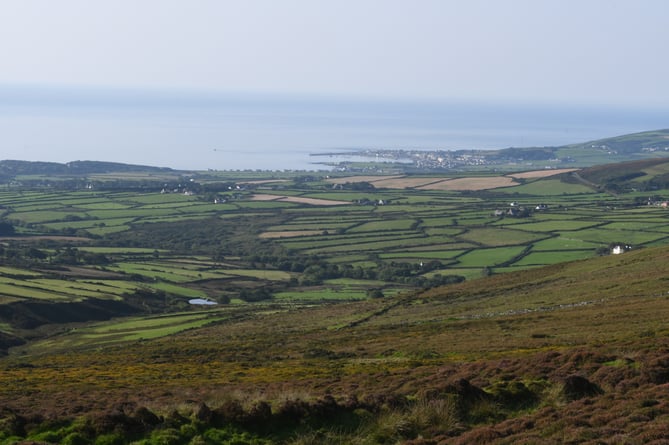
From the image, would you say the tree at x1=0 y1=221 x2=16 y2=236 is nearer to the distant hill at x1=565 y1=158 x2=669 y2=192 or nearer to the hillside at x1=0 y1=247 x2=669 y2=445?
the hillside at x1=0 y1=247 x2=669 y2=445

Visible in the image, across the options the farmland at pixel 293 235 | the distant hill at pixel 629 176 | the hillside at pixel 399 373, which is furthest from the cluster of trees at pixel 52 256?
the distant hill at pixel 629 176

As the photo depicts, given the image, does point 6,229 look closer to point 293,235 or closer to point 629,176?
point 293,235

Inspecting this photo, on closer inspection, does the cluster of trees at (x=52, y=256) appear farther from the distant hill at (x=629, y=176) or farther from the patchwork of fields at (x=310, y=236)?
the distant hill at (x=629, y=176)

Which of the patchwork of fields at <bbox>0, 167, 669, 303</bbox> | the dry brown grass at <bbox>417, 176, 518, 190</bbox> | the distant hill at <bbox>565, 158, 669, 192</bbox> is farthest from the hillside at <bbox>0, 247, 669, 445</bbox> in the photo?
the dry brown grass at <bbox>417, 176, 518, 190</bbox>

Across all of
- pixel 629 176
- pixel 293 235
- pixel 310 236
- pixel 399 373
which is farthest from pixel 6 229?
pixel 629 176

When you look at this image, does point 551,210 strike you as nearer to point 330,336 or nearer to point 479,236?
point 479,236

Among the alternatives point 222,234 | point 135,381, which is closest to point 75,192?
point 222,234
